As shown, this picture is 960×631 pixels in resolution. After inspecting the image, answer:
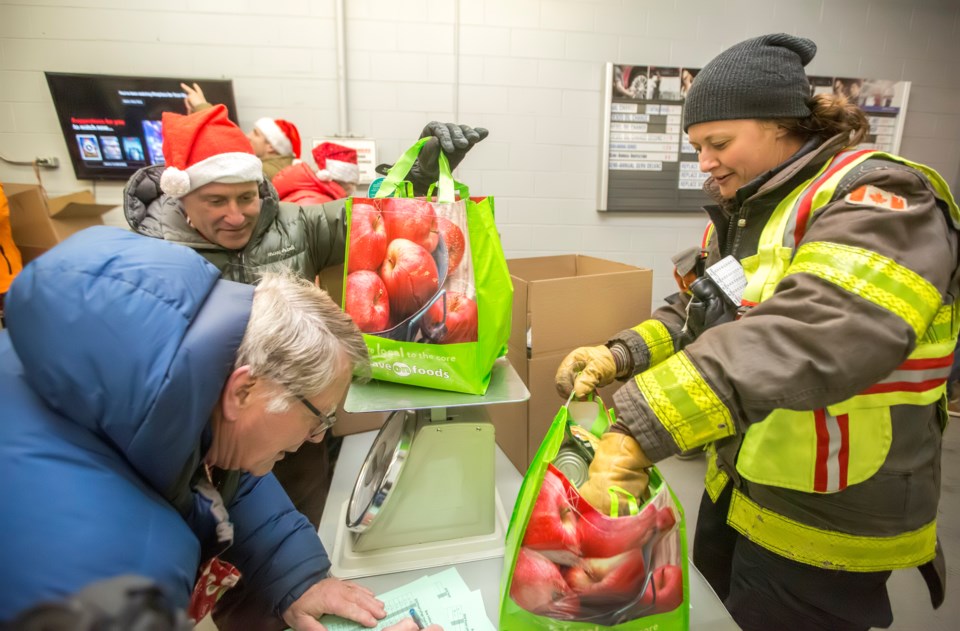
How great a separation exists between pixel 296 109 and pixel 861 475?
A: 2.96 m

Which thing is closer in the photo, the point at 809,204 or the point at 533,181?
the point at 809,204

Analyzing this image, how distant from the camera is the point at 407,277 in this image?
1.01 metres

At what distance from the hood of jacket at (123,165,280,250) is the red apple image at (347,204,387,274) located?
0.76m

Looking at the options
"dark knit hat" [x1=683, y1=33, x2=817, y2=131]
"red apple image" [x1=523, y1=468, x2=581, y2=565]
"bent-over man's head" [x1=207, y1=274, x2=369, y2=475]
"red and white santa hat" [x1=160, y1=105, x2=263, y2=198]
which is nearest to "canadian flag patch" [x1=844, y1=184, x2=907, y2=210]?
"dark knit hat" [x1=683, y1=33, x2=817, y2=131]

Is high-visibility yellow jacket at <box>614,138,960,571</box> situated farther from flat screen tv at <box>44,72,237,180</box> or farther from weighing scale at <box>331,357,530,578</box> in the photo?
flat screen tv at <box>44,72,237,180</box>

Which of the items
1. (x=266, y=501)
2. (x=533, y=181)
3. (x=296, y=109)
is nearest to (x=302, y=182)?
(x=296, y=109)

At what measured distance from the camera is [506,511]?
45.9 inches

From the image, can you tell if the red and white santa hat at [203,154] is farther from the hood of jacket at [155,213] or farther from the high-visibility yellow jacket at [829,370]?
the high-visibility yellow jacket at [829,370]

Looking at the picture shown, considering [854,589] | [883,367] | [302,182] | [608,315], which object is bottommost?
[854,589]

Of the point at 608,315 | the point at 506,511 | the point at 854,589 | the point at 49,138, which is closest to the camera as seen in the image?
the point at 854,589

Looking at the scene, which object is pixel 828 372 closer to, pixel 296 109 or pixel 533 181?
pixel 533 181

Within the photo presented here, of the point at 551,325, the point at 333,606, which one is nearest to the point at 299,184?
the point at 551,325

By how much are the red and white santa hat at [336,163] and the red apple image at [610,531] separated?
2183mm

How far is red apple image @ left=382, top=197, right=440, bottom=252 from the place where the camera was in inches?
39.9
